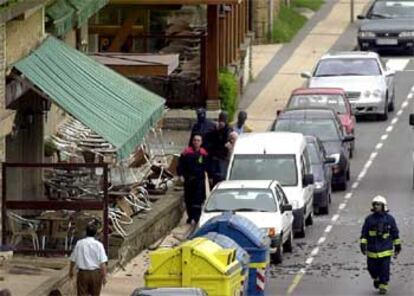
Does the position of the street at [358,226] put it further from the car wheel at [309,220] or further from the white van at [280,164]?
the white van at [280,164]

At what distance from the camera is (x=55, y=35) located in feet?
→ 95.2

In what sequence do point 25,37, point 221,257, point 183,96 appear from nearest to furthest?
point 221,257
point 25,37
point 183,96

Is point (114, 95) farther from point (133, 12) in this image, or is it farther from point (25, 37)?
point (133, 12)

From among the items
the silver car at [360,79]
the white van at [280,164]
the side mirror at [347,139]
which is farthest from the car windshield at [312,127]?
the silver car at [360,79]

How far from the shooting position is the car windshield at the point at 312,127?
36.7m

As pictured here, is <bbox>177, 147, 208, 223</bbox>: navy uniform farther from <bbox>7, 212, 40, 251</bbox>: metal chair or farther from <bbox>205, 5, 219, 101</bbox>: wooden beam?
<bbox>205, 5, 219, 101</bbox>: wooden beam

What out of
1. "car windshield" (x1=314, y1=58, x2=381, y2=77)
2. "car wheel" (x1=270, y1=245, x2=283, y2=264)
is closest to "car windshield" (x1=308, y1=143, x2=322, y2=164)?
"car wheel" (x1=270, y1=245, x2=283, y2=264)

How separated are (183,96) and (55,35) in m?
13.7

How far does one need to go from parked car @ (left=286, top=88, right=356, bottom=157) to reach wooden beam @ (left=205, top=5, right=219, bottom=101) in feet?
7.47

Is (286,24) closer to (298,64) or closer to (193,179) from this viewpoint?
(298,64)

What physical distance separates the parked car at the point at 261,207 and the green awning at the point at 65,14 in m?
3.48

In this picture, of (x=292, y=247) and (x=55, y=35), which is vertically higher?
(x=55, y=35)

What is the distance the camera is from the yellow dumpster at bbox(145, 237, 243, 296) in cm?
2275

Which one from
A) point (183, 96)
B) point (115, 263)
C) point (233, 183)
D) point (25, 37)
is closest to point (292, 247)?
point (233, 183)
